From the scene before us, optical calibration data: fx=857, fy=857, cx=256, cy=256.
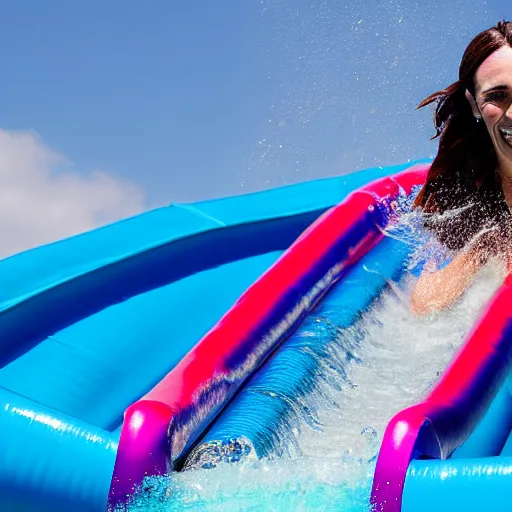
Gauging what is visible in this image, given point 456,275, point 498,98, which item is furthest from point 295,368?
point 498,98

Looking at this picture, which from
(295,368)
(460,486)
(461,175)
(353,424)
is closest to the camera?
(460,486)

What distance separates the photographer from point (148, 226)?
2084 mm

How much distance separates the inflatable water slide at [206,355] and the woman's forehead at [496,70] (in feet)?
1.41

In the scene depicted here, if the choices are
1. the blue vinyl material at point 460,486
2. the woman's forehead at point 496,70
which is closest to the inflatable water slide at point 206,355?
the blue vinyl material at point 460,486

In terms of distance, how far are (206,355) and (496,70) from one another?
2.80 feet

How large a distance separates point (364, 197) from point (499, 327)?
0.81 m

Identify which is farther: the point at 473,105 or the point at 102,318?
the point at 473,105

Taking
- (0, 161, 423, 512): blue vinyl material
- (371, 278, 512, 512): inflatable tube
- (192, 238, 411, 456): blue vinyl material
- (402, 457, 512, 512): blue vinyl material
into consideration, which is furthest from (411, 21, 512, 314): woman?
(402, 457, 512, 512): blue vinyl material

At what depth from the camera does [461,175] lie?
1.95 meters

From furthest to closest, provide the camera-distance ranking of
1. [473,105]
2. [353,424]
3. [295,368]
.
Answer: [473,105] < [295,368] < [353,424]

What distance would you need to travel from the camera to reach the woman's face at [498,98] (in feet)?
5.54

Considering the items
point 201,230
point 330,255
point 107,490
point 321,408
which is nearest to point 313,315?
point 330,255

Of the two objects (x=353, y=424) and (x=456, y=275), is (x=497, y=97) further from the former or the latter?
(x=353, y=424)

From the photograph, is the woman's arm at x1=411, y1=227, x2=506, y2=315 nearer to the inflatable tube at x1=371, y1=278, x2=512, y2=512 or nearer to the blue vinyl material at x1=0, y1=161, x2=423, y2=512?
the inflatable tube at x1=371, y1=278, x2=512, y2=512
